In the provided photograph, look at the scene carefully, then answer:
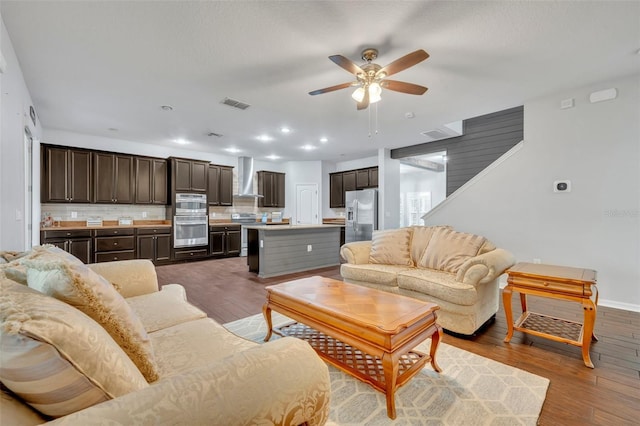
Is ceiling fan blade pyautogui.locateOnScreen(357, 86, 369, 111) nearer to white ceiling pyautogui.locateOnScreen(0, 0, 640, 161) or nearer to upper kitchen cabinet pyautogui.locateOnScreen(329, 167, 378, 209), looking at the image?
white ceiling pyautogui.locateOnScreen(0, 0, 640, 161)

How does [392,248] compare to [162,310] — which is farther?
[392,248]

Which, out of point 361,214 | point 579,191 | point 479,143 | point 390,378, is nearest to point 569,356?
point 390,378

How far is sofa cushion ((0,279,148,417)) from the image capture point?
577 millimetres

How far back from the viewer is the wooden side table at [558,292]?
2.08 meters

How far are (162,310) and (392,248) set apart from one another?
249 centimetres

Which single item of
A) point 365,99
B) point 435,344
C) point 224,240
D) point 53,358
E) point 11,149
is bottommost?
point 435,344

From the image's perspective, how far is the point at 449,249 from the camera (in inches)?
119

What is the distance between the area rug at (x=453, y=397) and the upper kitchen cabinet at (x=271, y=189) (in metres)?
6.52

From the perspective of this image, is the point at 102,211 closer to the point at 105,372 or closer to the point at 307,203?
the point at 307,203

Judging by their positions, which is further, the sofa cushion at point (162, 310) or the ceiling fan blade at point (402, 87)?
the ceiling fan blade at point (402, 87)

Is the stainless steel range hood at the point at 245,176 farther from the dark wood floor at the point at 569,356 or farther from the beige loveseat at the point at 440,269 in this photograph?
the beige loveseat at the point at 440,269

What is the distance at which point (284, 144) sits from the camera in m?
6.38

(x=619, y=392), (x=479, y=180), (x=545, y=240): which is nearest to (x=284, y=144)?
(x=479, y=180)

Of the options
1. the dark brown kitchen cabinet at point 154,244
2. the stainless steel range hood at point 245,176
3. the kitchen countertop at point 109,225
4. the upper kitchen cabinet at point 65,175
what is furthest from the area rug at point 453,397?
the stainless steel range hood at point 245,176
